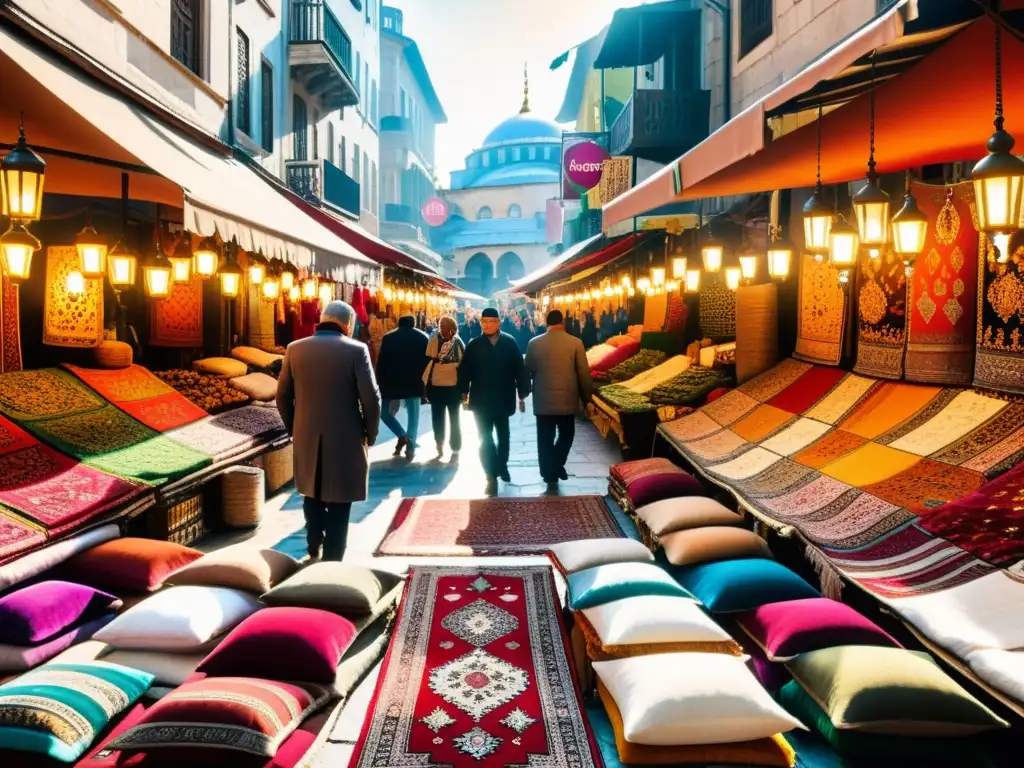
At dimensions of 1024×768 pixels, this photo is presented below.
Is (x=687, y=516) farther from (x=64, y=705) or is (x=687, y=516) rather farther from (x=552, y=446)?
(x=552, y=446)

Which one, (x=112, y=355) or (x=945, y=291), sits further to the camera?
(x=112, y=355)

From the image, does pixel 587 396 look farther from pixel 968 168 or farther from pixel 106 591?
pixel 106 591

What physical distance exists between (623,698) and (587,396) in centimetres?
550

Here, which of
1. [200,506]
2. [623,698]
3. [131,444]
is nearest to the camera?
[623,698]

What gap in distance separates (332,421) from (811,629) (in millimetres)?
3387

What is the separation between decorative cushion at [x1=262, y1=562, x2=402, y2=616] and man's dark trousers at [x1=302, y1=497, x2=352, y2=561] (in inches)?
57.4

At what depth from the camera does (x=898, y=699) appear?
283 cm

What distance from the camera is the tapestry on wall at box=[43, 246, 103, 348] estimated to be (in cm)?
661

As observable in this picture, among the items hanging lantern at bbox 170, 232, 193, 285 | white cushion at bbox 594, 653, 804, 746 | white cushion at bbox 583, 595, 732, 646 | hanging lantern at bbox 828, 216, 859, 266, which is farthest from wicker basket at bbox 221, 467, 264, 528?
hanging lantern at bbox 828, 216, 859, 266

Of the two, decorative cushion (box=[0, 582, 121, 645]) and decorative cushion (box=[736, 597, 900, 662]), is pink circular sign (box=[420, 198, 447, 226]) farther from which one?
decorative cushion (box=[736, 597, 900, 662])

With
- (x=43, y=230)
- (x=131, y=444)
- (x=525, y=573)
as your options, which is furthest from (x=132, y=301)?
(x=525, y=573)

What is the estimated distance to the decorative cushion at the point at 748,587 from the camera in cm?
388

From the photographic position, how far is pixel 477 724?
10.4ft

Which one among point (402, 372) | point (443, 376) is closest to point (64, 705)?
point (443, 376)
